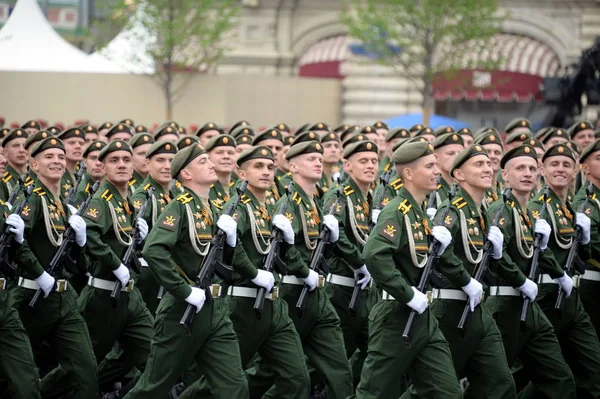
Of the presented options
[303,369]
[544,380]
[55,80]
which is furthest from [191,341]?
[55,80]

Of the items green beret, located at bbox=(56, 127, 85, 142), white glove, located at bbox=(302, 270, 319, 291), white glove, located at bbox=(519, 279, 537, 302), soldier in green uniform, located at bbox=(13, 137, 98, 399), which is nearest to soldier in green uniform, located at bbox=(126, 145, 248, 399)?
soldier in green uniform, located at bbox=(13, 137, 98, 399)

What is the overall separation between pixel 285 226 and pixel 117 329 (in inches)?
56.3

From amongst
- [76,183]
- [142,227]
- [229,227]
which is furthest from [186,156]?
[76,183]

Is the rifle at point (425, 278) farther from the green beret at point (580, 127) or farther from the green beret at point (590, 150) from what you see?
the green beret at point (580, 127)

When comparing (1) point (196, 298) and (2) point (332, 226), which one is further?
(2) point (332, 226)

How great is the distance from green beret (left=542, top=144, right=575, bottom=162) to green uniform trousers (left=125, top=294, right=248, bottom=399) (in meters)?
3.13

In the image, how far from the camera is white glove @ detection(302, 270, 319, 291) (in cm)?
862

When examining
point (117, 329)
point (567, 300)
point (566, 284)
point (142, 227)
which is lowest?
point (117, 329)

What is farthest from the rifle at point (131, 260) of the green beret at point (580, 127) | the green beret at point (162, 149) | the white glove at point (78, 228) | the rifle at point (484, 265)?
the green beret at point (580, 127)

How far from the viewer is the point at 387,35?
88.0 ft

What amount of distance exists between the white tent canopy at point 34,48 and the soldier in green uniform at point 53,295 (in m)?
16.2

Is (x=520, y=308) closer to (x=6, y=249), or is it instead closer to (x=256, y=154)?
(x=256, y=154)

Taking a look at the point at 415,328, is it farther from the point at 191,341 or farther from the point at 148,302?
the point at 148,302

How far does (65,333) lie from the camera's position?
833 centimetres
